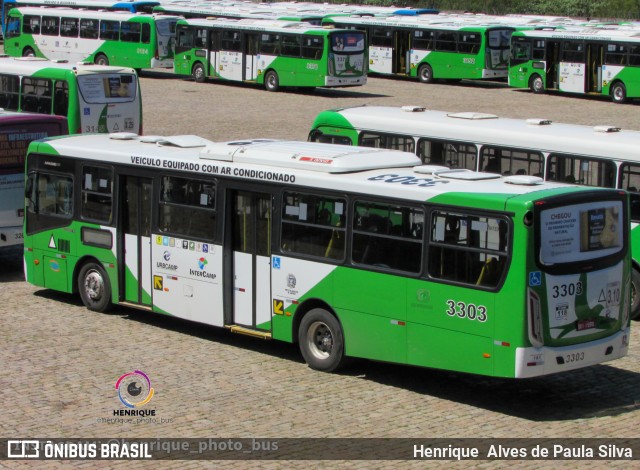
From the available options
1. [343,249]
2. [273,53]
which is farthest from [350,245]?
[273,53]

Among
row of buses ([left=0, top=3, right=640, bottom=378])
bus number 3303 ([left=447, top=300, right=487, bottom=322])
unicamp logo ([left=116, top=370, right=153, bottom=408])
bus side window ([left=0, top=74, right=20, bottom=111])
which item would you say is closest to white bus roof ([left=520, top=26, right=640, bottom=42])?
bus side window ([left=0, top=74, right=20, bottom=111])

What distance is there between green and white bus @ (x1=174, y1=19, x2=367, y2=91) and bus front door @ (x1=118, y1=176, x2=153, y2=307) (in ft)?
93.3

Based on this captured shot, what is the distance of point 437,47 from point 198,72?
9.62 meters

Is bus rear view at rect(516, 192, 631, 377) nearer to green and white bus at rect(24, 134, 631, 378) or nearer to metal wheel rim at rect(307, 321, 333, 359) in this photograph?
green and white bus at rect(24, 134, 631, 378)

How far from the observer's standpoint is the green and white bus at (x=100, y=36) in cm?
5062

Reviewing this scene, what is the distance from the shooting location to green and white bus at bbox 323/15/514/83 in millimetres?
48844

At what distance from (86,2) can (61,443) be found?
51211mm

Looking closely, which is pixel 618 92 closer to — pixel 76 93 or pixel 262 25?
pixel 262 25

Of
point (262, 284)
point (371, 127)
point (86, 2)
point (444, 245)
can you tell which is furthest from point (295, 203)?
point (86, 2)

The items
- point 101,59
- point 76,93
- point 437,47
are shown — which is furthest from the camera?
point 101,59

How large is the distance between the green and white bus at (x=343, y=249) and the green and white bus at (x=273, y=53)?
27738 millimetres

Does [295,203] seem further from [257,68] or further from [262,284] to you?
[257,68]

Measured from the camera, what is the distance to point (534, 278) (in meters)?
11.9

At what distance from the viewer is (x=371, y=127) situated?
20.4 metres
